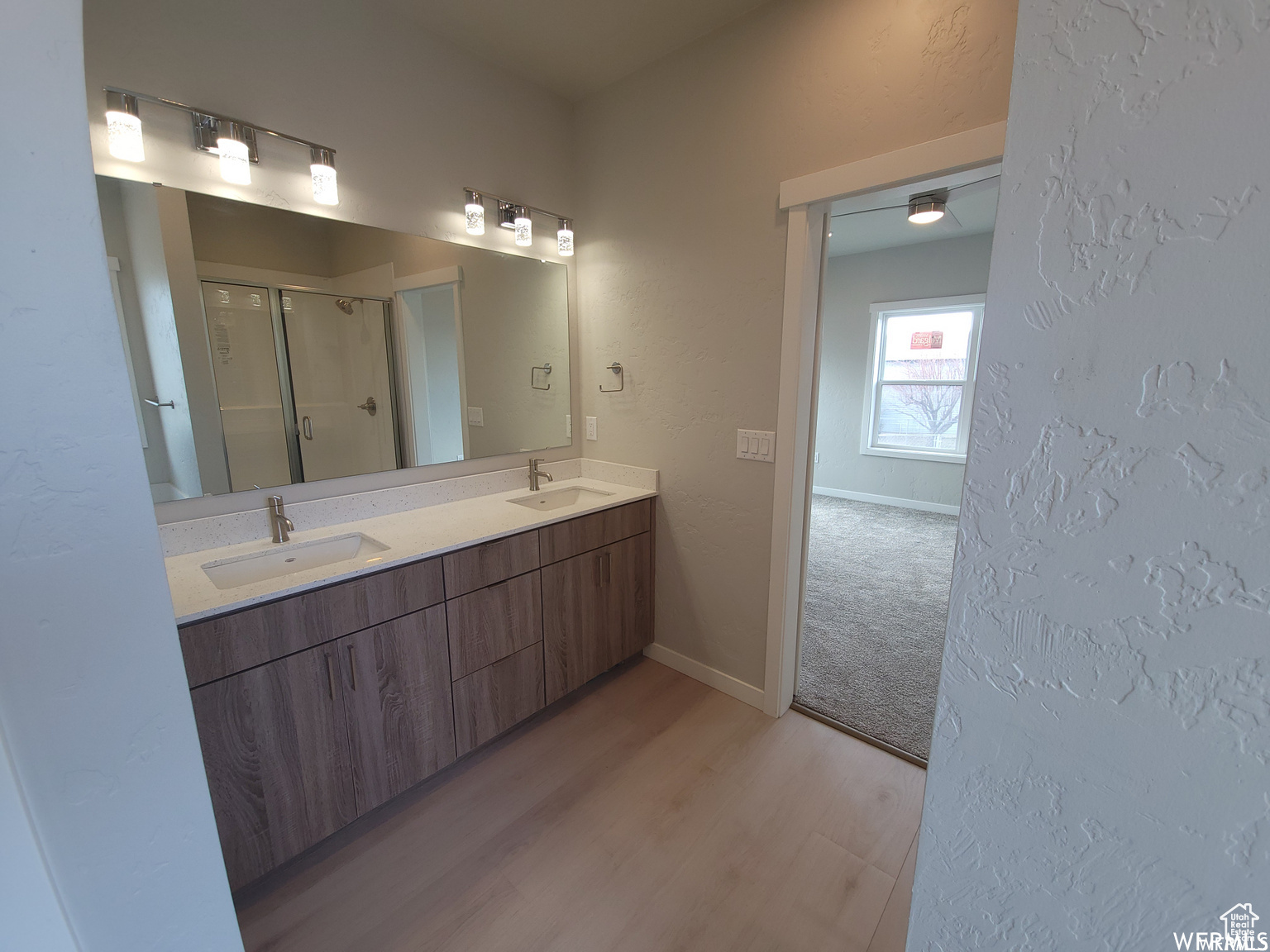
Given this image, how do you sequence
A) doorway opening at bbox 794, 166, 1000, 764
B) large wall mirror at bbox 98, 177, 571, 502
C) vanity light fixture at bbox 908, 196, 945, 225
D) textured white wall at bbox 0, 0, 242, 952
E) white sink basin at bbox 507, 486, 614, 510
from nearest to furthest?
1. textured white wall at bbox 0, 0, 242, 952
2. large wall mirror at bbox 98, 177, 571, 502
3. white sink basin at bbox 507, 486, 614, 510
4. doorway opening at bbox 794, 166, 1000, 764
5. vanity light fixture at bbox 908, 196, 945, 225

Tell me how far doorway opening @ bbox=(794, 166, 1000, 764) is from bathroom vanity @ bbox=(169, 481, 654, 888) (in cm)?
116

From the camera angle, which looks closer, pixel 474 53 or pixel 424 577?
pixel 424 577

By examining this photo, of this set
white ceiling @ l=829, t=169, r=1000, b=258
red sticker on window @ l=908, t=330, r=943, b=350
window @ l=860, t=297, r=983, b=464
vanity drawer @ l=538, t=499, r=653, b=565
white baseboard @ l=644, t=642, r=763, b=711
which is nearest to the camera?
vanity drawer @ l=538, t=499, r=653, b=565

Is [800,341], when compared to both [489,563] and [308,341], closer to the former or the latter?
[489,563]

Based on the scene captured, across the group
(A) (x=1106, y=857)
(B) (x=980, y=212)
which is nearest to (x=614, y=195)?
(A) (x=1106, y=857)

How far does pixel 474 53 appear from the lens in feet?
6.74

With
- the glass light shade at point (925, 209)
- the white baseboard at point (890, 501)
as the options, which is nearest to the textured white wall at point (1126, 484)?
the glass light shade at point (925, 209)

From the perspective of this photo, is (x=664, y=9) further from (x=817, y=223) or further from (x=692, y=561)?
(x=692, y=561)

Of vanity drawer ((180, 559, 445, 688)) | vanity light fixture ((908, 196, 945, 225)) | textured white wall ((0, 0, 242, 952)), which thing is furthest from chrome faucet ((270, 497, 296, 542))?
vanity light fixture ((908, 196, 945, 225))

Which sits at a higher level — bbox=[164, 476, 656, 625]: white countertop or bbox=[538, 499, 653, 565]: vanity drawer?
bbox=[164, 476, 656, 625]: white countertop

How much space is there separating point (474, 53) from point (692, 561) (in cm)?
230

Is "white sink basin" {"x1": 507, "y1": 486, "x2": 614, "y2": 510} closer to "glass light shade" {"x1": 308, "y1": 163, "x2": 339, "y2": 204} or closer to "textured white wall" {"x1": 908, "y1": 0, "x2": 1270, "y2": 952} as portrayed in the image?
"glass light shade" {"x1": 308, "y1": 163, "x2": 339, "y2": 204}

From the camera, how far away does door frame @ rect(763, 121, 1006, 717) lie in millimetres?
1518

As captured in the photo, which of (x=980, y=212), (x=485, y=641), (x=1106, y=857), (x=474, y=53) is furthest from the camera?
(x=980, y=212)
